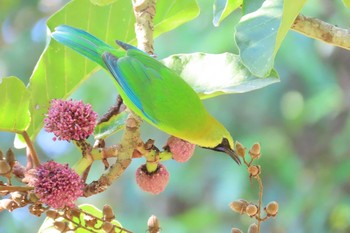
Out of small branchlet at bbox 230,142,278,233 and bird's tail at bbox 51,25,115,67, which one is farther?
bird's tail at bbox 51,25,115,67

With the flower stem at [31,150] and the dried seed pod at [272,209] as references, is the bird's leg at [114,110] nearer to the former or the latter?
the flower stem at [31,150]

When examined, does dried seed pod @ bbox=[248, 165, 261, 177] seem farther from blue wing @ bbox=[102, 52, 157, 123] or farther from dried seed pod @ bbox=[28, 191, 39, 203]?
dried seed pod @ bbox=[28, 191, 39, 203]

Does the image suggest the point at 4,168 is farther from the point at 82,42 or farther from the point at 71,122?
the point at 82,42

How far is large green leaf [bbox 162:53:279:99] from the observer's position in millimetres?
1460

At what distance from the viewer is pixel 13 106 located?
1.55 m

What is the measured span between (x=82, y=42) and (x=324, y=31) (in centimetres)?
51

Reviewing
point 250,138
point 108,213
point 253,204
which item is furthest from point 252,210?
point 250,138

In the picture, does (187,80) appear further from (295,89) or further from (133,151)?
(295,89)

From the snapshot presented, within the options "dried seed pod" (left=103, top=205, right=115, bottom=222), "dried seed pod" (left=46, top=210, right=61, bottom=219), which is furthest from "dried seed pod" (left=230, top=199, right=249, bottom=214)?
"dried seed pod" (left=46, top=210, right=61, bottom=219)

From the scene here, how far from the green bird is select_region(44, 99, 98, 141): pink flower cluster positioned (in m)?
0.08

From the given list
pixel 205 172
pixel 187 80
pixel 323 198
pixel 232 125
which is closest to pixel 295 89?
pixel 232 125

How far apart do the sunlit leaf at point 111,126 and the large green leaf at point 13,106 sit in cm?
14

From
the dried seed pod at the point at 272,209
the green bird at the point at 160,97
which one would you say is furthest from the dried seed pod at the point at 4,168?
the dried seed pod at the point at 272,209

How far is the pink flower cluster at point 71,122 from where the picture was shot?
1518 mm
